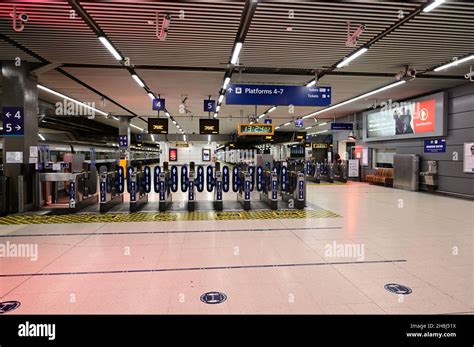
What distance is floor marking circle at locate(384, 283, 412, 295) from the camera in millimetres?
3113

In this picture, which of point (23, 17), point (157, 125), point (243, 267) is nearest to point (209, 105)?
point (157, 125)

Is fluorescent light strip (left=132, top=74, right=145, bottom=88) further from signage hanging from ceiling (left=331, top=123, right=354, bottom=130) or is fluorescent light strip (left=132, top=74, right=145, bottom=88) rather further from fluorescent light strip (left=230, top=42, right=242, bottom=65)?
signage hanging from ceiling (left=331, top=123, right=354, bottom=130)

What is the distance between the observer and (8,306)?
9.25 ft

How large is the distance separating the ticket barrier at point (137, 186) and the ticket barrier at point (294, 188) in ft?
12.5

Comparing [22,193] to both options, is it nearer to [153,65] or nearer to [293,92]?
[153,65]

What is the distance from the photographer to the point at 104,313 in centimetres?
269

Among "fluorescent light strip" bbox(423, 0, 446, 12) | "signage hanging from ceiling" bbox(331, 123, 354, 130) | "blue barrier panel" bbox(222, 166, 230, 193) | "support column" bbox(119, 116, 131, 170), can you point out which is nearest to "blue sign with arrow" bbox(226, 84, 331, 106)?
"blue barrier panel" bbox(222, 166, 230, 193)

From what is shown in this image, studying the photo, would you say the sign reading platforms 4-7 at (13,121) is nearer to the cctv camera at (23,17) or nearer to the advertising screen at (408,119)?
the cctv camera at (23,17)

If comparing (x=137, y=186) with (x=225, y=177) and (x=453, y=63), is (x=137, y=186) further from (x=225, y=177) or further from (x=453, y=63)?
(x=453, y=63)

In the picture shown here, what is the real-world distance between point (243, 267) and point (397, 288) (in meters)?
1.66

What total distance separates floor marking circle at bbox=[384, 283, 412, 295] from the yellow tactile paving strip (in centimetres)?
362

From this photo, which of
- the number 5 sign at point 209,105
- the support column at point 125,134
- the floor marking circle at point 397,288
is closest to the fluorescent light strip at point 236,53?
the number 5 sign at point 209,105

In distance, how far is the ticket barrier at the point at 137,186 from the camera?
754 cm
